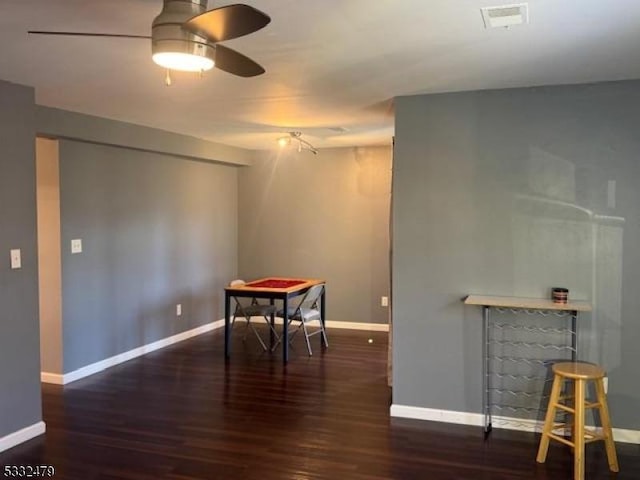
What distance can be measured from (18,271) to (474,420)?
315 centimetres

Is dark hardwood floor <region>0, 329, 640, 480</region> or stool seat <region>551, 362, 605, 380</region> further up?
stool seat <region>551, 362, 605, 380</region>

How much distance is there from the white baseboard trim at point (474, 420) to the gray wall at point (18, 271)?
2.46 m

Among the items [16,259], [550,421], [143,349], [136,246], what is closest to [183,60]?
[16,259]

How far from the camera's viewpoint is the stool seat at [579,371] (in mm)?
3045

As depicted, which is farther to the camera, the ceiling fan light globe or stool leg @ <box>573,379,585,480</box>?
stool leg @ <box>573,379,585,480</box>

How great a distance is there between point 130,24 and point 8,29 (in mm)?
570

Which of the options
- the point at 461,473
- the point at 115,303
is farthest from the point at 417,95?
the point at 115,303

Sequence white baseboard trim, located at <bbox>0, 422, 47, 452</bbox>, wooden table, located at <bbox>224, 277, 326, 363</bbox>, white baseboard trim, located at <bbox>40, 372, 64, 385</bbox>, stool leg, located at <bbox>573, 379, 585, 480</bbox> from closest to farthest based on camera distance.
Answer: stool leg, located at <bbox>573, 379, 585, 480</bbox>
white baseboard trim, located at <bbox>0, 422, 47, 452</bbox>
white baseboard trim, located at <bbox>40, 372, 64, 385</bbox>
wooden table, located at <bbox>224, 277, 326, 363</bbox>

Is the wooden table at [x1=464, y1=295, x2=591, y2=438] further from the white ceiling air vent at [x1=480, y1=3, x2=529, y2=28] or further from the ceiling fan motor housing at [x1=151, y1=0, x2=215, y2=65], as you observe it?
the ceiling fan motor housing at [x1=151, y1=0, x2=215, y2=65]

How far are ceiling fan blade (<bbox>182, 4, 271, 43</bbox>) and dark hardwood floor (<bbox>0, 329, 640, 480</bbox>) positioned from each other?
2.29 m

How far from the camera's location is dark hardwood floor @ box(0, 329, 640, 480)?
311cm

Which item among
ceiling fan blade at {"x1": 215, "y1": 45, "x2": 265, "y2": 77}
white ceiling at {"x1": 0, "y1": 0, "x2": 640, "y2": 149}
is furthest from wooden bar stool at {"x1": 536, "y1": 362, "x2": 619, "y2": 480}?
ceiling fan blade at {"x1": 215, "y1": 45, "x2": 265, "y2": 77}

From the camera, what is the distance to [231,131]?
5.60 metres

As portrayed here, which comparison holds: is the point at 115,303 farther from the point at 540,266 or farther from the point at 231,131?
the point at 540,266
